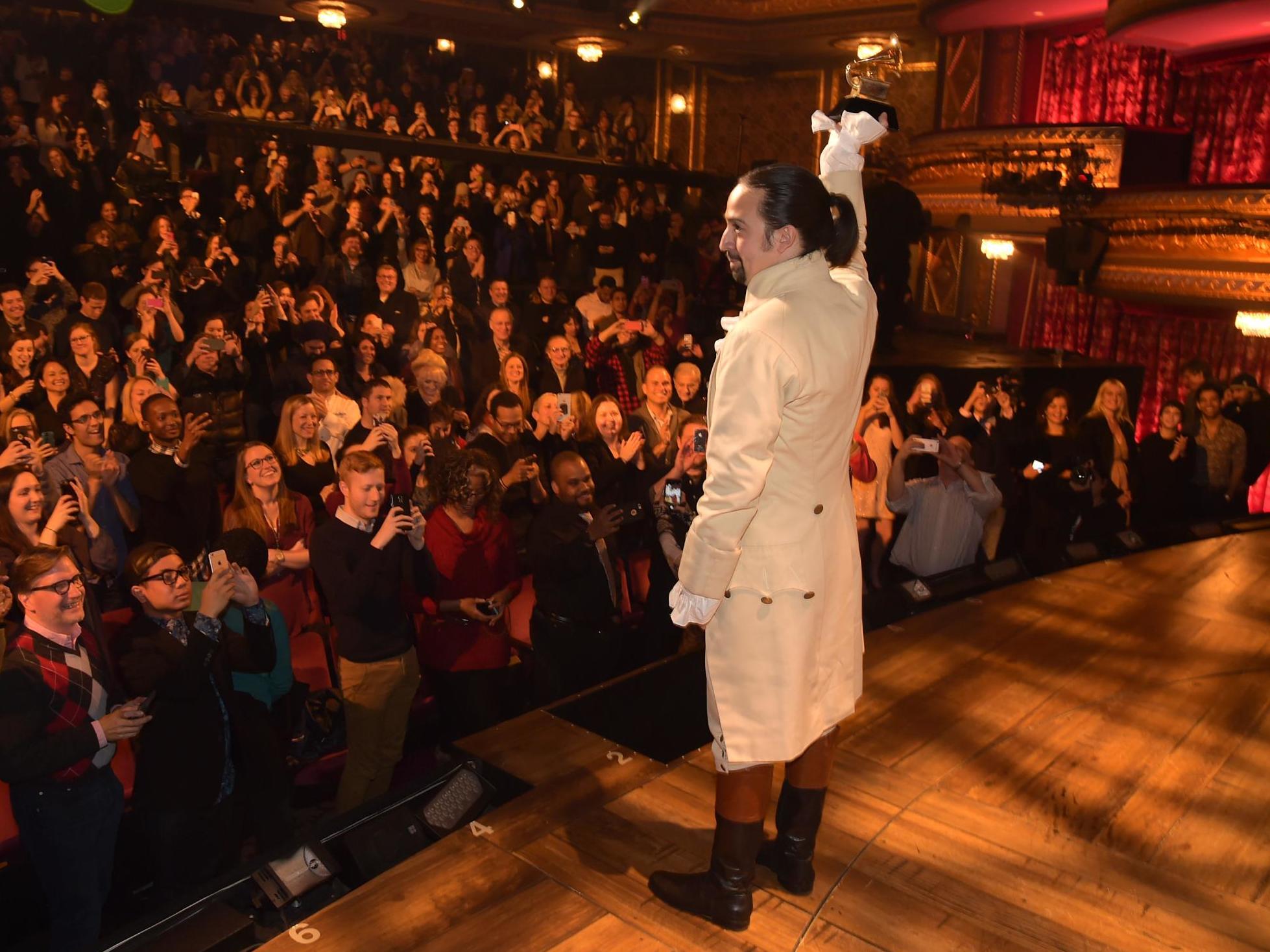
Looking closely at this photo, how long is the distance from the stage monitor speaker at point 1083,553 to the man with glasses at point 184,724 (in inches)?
145

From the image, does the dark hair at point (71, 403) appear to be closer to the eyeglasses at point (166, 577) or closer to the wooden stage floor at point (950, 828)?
the eyeglasses at point (166, 577)

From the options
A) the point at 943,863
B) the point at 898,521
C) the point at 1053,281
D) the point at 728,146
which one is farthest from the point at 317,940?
the point at 728,146

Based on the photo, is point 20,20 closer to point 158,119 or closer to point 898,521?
point 158,119

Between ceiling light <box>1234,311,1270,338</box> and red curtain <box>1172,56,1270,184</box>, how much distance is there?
318 cm

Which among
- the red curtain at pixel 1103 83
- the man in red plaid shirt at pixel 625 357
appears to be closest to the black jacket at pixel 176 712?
the man in red plaid shirt at pixel 625 357

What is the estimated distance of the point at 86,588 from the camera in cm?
313

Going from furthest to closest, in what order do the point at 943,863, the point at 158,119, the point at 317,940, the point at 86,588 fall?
the point at 158,119
the point at 86,588
the point at 943,863
the point at 317,940

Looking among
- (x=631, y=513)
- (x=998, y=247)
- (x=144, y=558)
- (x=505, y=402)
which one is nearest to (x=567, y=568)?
(x=631, y=513)

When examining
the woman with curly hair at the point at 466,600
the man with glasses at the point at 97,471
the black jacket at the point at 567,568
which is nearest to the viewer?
the woman with curly hair at the point at 466,600

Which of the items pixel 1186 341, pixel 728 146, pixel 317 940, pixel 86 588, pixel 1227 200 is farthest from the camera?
pixel 728 146

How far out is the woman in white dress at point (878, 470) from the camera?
5.47 metres

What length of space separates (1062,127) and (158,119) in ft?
26.5

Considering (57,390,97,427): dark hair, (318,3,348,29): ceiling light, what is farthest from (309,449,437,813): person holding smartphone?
(318,3,348,29): ceiling light

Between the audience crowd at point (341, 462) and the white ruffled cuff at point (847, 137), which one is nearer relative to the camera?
the white ruffled cuff at point (847, 137)
